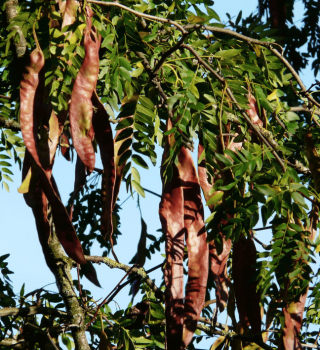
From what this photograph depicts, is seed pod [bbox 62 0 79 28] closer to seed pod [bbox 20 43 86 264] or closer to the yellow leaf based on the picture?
seed pod [bbox 20 43 86 264]

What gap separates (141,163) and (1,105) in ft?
5.04

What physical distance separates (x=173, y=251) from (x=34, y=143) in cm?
49

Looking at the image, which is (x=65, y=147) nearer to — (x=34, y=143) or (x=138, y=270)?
(x=138, y=270)

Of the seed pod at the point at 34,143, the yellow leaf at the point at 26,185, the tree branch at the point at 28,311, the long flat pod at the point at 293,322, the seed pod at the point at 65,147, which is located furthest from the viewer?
the seed pod at the point at 65,147

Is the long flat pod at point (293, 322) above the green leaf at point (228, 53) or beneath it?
beneath

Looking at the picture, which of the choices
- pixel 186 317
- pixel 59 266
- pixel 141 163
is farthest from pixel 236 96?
pixel 59 266

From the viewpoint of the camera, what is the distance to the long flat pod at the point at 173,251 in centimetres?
136

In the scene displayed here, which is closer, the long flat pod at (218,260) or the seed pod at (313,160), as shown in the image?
the long flat pod at (218,260)

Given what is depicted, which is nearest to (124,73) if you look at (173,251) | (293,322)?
(173,251)

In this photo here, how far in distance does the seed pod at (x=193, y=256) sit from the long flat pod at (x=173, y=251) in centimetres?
2

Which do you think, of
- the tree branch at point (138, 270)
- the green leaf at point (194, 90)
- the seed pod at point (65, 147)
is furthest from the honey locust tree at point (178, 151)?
the seed pod at point (65, 147)

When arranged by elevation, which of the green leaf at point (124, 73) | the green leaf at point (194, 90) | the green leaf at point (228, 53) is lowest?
the green leaf at point (194, 90)

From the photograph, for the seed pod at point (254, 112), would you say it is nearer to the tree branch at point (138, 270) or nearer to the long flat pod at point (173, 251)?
the long flat pod at point (173, 251)

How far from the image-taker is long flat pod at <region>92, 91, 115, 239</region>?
4.42 feet
